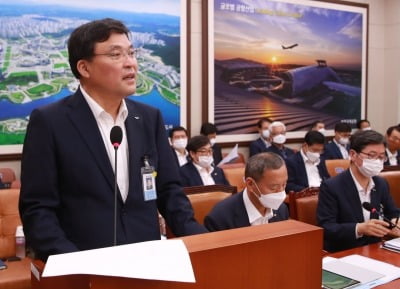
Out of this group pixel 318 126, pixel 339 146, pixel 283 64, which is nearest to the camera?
pixel 339 146

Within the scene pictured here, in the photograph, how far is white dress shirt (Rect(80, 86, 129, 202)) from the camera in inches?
52.4

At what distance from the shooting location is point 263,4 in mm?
6258

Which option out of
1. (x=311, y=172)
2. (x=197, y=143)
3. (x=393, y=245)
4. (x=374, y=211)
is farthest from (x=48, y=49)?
(x=393, y=245)

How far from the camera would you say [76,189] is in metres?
1.28

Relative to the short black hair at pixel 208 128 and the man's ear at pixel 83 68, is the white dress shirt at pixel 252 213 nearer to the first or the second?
the man's ear at pixel 83 68

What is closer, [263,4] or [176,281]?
[176,281]

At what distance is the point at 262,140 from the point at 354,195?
3.65m

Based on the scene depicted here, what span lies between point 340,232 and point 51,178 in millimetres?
1598

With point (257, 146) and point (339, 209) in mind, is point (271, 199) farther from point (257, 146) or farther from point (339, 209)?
point (257, 146)

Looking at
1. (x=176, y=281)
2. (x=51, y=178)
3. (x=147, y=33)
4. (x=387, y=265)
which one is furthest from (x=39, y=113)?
(x=147, y=33)

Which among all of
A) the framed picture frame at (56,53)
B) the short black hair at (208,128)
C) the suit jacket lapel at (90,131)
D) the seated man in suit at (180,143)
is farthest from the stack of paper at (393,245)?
the short black hair at (208,128)

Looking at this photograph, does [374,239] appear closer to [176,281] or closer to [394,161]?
[176,281]

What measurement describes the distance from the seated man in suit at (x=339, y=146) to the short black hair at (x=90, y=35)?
4730 millimetres

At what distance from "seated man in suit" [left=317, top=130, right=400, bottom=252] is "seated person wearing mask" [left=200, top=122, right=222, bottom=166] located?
9.89 ft
